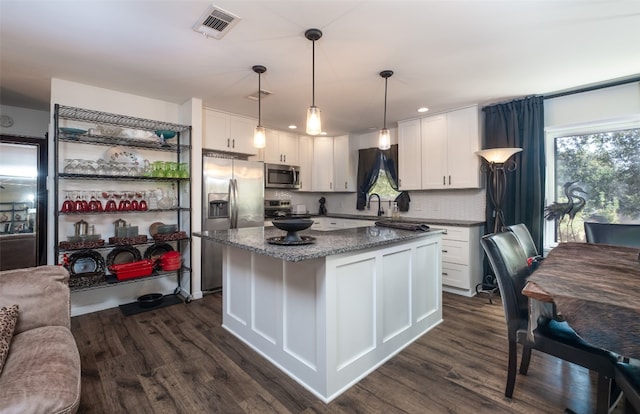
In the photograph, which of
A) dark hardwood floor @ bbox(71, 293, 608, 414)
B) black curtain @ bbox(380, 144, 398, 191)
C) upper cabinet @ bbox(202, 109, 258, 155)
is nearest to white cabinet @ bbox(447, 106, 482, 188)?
black curtain @ bbox(380, 144, 398, 191)

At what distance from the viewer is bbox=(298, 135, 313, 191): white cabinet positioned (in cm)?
533

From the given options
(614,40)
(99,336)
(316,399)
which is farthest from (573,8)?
(99,336)

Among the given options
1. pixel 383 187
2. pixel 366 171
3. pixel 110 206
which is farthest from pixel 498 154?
pixel 110 206

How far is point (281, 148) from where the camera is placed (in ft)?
16.4

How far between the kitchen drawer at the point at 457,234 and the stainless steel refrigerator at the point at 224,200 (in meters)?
2.54

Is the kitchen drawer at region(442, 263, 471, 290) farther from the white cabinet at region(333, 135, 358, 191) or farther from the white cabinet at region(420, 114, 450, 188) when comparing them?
the white cabinet at region(333, 135, 358, 191)

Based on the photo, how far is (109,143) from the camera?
3188mm

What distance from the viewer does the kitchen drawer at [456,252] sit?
3623 mm

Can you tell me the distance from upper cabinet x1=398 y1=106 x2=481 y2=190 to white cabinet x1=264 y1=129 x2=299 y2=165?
1799 millimetres

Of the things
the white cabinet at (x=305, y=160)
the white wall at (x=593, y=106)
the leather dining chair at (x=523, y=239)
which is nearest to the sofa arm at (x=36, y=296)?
the leather dining chair at (x=523, y=239)

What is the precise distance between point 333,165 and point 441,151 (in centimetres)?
194

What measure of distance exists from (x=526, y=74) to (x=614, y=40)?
2.14 ft

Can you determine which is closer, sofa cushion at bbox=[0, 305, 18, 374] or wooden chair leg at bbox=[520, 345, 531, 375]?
sofa cushion at bbox=[0, 305, 18, 374]

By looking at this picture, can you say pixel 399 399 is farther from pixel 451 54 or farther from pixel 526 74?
pixel 526 74
